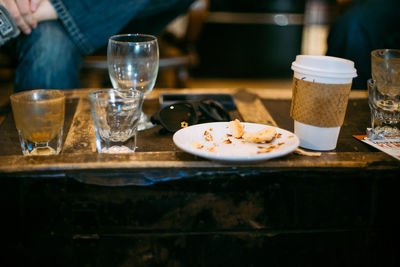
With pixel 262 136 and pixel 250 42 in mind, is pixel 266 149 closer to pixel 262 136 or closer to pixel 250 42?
pixel 262 136

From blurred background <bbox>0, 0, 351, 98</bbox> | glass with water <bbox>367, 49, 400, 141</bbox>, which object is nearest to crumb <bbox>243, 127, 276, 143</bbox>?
glass with water <bbox>367, 49, 400, 141</bbox>

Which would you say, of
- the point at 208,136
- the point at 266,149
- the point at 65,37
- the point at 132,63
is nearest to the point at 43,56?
the point at 65,37

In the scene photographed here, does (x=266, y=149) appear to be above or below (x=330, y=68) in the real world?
below

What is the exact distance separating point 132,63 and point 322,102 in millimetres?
395

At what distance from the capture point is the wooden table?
0.62 m

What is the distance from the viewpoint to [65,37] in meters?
1.24

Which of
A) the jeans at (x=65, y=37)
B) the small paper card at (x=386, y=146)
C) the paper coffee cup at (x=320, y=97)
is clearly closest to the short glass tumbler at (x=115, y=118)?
the paper coffee cup at (x=320, y=97)

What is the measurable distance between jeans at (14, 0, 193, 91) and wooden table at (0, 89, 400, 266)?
0.61 m

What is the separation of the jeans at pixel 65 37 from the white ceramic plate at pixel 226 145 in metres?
0.65

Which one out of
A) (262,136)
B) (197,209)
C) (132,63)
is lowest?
(197,209)

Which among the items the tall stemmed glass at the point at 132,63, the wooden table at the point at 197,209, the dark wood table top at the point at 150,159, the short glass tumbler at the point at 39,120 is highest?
the tall stemmed glass at the point at 132,63

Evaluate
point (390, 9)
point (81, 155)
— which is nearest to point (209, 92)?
point (81, 155)

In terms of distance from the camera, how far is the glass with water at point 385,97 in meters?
0.76

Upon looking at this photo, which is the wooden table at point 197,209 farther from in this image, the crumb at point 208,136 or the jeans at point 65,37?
the jeans at point 65,37
